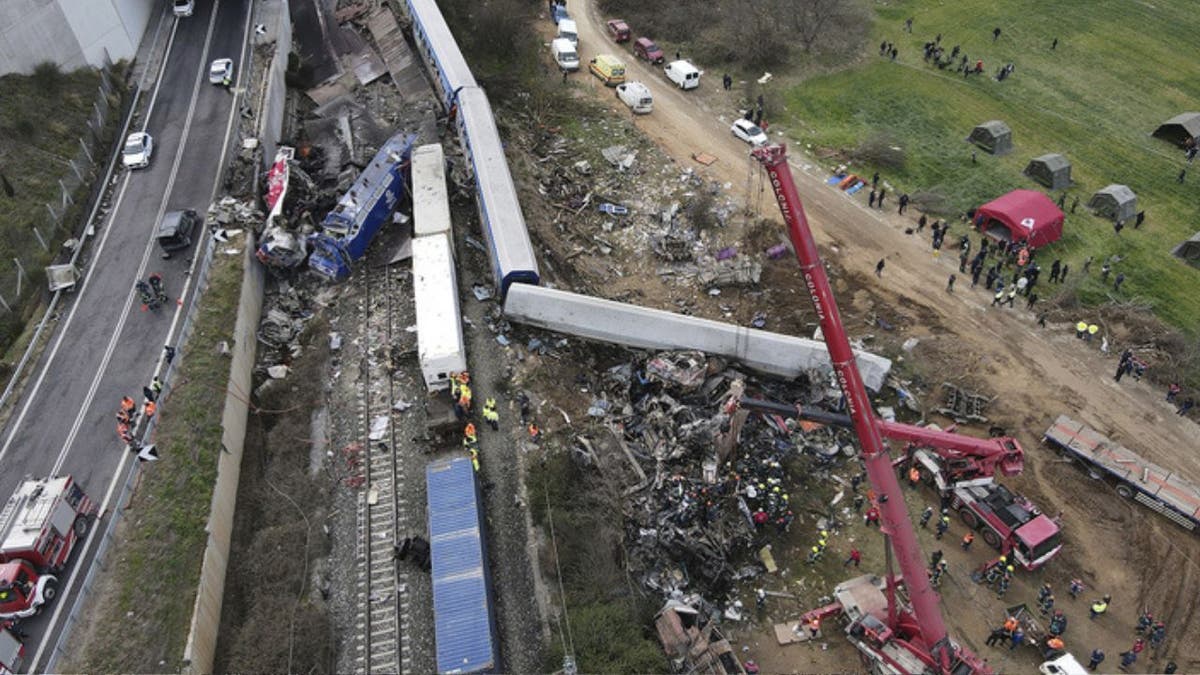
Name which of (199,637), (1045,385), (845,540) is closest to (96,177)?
(199,637)

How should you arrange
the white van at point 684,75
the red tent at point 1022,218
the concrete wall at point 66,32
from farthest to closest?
the white van at point 684,75 < the concrete wall at point 66,32 < the red tent at point 1022,218

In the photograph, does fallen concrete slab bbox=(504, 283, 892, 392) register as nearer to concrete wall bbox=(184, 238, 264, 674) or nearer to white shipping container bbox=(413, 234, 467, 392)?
white shipping container bbox=(413, 234, 467, 392)

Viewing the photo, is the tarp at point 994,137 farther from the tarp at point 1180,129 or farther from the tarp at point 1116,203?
the tarp at point 1180,129

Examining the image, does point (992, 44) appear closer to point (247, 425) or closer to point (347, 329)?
point (347, 329)

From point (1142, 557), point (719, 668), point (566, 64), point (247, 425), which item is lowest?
point (1142, 557)

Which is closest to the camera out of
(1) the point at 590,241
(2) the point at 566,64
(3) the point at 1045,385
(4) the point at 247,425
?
(4) the point at 247,425

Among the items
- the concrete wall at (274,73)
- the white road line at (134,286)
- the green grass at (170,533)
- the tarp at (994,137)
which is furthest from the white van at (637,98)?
the green grass at (170,533)

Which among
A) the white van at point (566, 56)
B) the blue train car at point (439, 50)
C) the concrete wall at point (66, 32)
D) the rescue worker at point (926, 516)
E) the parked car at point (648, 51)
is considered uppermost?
the concrete wall at point (66, 32)

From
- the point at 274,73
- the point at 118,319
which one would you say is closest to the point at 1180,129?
the point at 274,73
